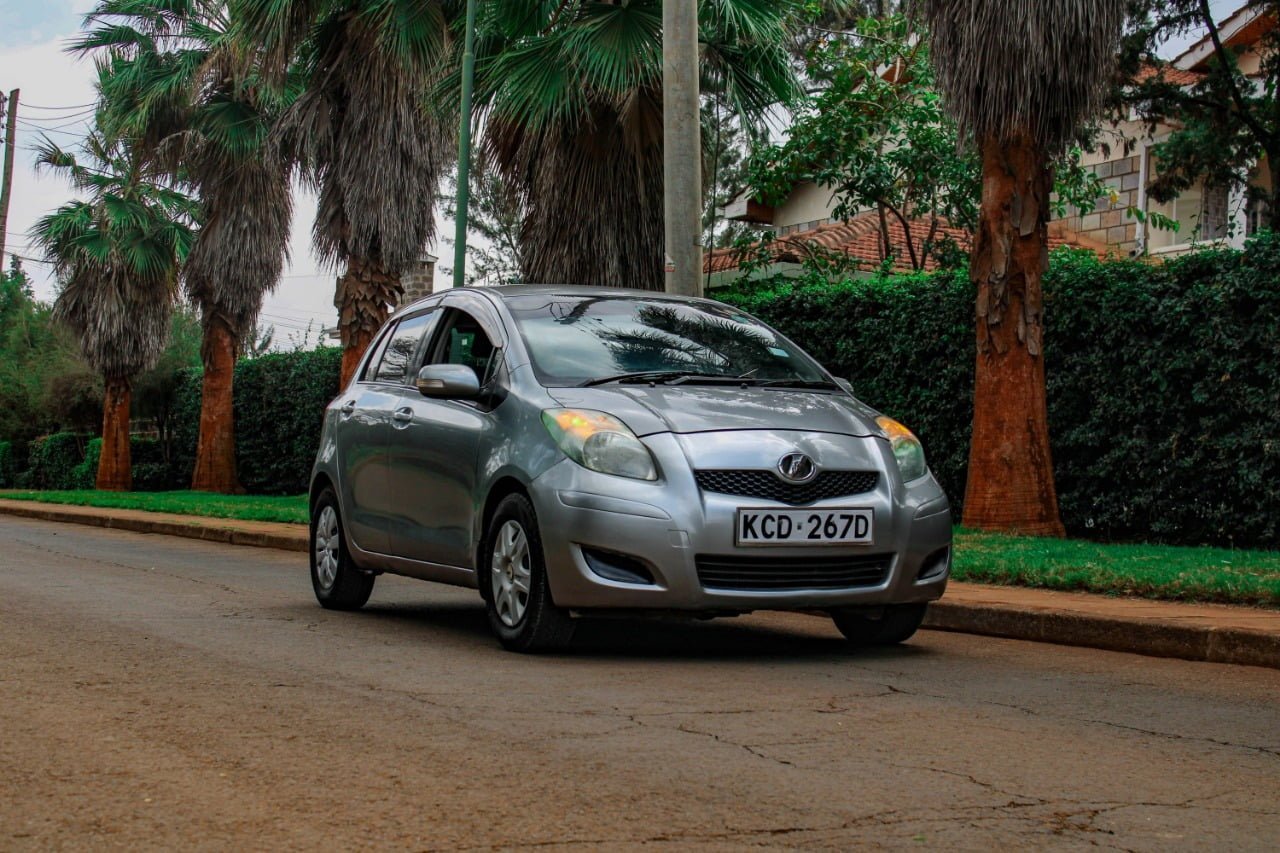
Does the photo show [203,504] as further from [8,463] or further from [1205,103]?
[8,463]

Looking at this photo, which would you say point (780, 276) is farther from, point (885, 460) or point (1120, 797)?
point (1120, 797)

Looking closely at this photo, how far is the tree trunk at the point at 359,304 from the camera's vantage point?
20094 mm

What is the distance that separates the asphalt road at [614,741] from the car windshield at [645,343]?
4.46 ft

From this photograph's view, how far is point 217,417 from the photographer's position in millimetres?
30078

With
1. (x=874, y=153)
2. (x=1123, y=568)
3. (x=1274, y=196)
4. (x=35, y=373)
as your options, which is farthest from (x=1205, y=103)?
(x=35, y=373)

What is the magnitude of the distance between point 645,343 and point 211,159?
70.9 feet

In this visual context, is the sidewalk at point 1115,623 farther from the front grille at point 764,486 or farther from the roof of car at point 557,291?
the roof of car at point 557,291

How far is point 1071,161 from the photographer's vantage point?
21703 millimetres

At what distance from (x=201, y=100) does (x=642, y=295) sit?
1995 cm

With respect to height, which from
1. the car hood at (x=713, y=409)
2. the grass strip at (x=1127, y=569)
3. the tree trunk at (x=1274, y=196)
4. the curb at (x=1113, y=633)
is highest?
the tree trunk at (x=1274, y=196)

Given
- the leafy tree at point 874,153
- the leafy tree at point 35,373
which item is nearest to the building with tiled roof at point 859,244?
the leafy tree at point 874,153

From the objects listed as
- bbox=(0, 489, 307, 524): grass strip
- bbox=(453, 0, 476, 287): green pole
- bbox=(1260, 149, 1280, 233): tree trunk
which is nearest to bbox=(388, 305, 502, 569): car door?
bbox=(453, 0, 476, 287): green pole

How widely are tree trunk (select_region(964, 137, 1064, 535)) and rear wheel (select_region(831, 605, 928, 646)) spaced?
17.5 feet

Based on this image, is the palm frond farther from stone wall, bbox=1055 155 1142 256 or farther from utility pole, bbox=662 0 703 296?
stone wall, bbox=1055 155 1142 256
